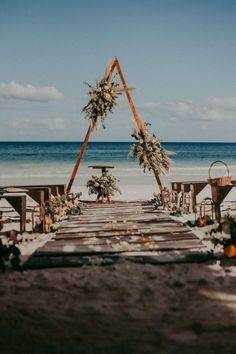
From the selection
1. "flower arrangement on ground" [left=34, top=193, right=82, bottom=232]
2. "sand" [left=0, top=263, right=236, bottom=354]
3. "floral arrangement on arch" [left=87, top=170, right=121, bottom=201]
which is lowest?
"sand" [left=0, top=263, right=236, bottom=354]

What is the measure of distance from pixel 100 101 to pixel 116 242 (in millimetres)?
8699

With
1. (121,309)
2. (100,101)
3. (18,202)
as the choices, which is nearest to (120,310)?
(121,309)

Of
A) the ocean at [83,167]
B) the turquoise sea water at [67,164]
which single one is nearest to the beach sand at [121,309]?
the ocean at [83,167]

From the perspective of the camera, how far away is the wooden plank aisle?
6.66 m

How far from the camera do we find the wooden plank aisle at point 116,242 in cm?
666

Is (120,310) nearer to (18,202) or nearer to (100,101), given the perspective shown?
(18,202)

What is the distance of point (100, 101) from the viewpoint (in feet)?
50.9

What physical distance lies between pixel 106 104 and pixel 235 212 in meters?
6.32

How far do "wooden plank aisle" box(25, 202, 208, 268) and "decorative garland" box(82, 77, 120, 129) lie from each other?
18.8 ft

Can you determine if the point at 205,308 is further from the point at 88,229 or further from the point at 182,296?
the point at 88,229

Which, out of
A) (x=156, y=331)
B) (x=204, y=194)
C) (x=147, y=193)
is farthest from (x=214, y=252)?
(x=147, y=193)

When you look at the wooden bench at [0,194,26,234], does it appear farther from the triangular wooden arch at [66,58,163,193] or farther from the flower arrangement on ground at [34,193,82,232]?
the triangular wooden arch at [66,58,163,193]

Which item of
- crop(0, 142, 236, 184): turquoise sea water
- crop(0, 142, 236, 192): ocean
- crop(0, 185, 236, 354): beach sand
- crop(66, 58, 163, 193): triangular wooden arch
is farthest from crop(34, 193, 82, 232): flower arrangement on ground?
crop(0, 142, 236, 184): turquoise sea water

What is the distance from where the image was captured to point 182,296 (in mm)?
4992
